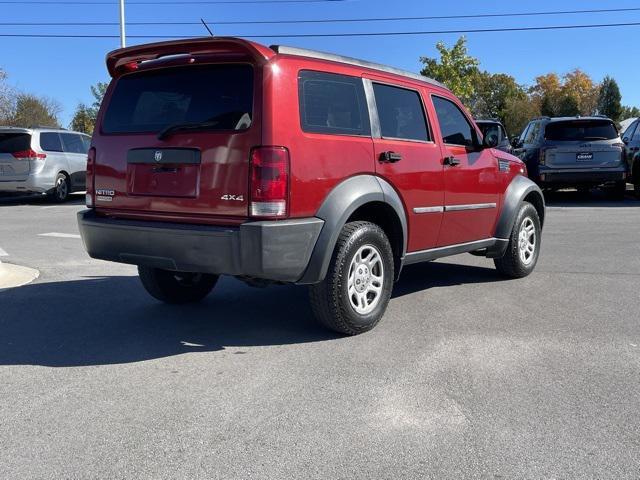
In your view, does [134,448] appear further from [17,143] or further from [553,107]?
[553,107]

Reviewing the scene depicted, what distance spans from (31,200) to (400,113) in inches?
576

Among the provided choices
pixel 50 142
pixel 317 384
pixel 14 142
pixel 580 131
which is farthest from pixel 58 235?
pixel 580 131

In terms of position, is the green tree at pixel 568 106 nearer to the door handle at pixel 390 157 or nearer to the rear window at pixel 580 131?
the rear window at pixel 580 131

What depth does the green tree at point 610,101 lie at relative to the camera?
67.8 metres

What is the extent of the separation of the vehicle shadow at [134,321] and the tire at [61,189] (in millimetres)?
9943

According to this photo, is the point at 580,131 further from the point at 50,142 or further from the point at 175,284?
the point at 50,142

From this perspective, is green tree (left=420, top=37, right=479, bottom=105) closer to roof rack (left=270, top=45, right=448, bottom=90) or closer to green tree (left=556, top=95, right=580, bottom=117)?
green tree (left=556, top=95, right=580, bottom=117)

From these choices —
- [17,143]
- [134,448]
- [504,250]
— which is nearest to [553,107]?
[17,143]

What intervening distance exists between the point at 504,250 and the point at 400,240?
1.83 m

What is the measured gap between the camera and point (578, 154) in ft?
45.0

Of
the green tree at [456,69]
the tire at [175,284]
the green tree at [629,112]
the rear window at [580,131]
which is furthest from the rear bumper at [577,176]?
the green tree at [629,112]

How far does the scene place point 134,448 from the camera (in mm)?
2980

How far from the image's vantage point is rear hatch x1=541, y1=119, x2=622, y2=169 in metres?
13.7

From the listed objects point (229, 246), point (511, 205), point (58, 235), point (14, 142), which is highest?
point (14, 142)
